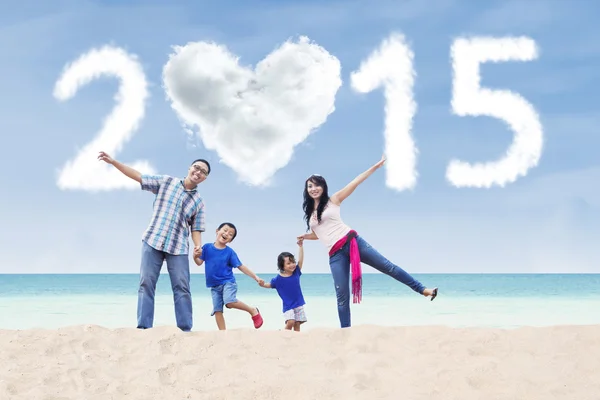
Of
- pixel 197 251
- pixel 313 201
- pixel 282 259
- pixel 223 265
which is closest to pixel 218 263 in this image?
pixel 223 265

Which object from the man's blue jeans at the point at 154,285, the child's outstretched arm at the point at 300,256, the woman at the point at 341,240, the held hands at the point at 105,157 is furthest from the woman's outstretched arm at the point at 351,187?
the held hands at the point at 105,157

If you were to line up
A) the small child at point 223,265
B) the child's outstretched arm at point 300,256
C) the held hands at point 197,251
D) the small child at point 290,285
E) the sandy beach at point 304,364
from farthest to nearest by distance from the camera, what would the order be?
1. the small child at point 290,285
2. the child's outstretched arm at point 300,256
3. the small child at point 223,265
4. the held hands at point 197,251
5. the sandy beach at point 304,364

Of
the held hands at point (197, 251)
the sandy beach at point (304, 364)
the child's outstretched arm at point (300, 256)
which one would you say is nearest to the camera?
the sandy beach at point (304, 364)

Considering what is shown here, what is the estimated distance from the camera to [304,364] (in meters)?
4.60

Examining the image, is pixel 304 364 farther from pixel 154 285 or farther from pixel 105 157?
pixel 105 157

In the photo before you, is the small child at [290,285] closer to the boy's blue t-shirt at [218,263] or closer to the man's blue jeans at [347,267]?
the boy's blue t-shirt at [218,263]

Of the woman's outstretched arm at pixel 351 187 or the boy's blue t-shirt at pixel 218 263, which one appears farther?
the boy's blue t-shirt at pixel 218 263

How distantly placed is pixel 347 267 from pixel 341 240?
315 millimetres

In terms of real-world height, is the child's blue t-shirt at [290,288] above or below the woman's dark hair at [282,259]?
below

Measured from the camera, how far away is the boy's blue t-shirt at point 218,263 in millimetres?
6160

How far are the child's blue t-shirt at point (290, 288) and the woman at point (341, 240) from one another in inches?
32.9

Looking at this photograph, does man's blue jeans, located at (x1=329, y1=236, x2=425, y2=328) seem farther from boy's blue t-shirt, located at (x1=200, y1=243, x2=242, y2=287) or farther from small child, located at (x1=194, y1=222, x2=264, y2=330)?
boy's blue t-shirt, located at (x1=200, y1=243, x2=242, y2=287)

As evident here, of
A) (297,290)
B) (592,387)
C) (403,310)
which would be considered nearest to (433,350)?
(592,387)

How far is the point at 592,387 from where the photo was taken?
14.0 feet
